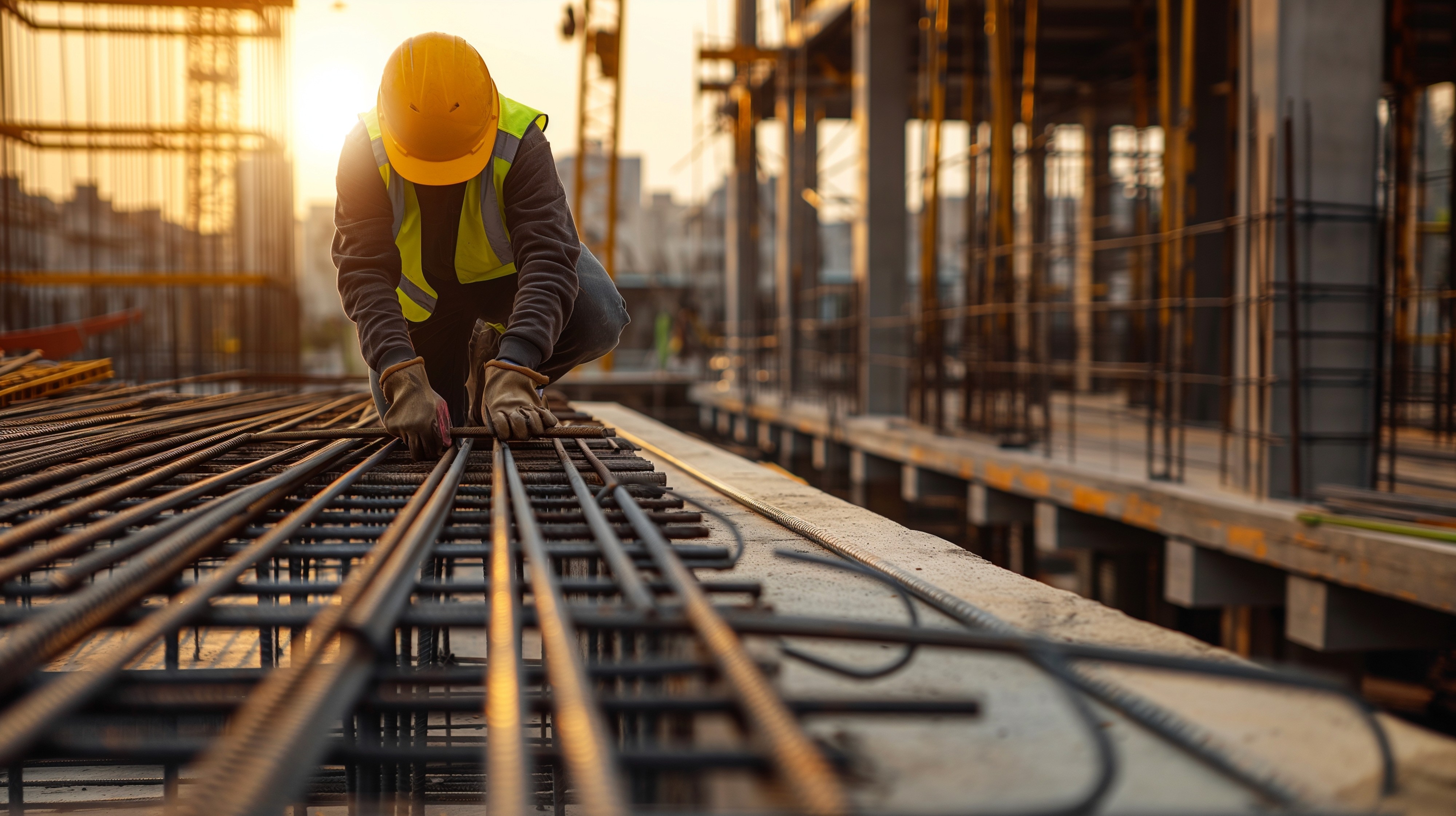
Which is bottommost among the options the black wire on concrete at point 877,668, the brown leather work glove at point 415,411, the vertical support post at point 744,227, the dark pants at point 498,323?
the black wire on concrete at point 877,668

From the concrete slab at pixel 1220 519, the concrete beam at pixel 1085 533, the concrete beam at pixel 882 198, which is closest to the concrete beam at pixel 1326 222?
the concrete slab at pixel 1220 519

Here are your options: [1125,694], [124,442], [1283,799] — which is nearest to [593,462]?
[124,442]

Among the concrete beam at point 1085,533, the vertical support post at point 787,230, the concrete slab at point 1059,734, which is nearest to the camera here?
the concrete slab at point 1059,734

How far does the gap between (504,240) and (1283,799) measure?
3996 mm

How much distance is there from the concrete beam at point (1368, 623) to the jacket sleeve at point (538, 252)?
4.30 meters

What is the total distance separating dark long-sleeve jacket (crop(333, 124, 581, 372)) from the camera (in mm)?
4332

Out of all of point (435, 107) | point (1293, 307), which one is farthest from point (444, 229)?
point (1293, 307)

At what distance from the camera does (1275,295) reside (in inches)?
259

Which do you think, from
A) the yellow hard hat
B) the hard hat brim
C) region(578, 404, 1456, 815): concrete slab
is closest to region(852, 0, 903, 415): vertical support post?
the hard hat brim

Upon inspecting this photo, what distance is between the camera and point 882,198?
49.3ft

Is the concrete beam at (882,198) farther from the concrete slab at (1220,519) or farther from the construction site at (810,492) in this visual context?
the concrete slab at (1220,519)

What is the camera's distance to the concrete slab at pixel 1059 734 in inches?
61.7

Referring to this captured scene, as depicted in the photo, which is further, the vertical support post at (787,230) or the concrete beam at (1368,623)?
the vertical support post at (787,230)

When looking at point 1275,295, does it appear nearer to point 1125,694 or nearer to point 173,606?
point 1125,694
